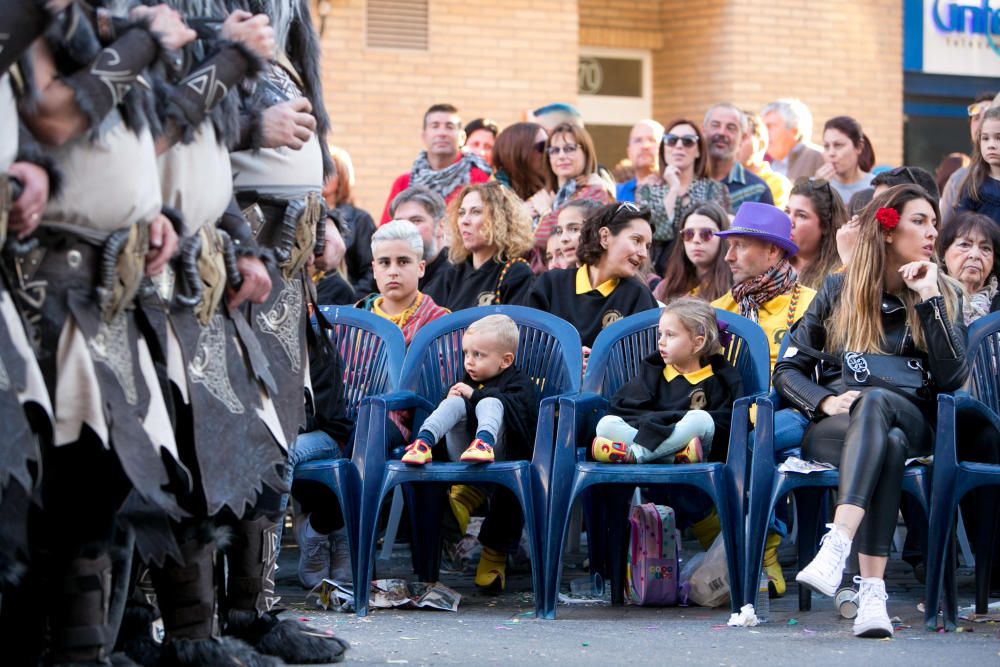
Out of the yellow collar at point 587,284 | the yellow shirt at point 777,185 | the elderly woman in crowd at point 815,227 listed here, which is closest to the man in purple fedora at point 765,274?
the elderly woman in crowd at point 815,227

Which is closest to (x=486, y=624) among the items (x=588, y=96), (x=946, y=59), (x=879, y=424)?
(x=879, y=424)

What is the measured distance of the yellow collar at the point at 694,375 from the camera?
5.82 m

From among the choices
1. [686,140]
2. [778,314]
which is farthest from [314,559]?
[686,140]

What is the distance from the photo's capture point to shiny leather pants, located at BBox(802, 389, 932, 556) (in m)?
5.02

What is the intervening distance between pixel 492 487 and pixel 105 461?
9.61 ft

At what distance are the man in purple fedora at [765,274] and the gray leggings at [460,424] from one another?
1.35m

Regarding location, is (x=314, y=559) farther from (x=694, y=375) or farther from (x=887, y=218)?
(x=887, y=218)

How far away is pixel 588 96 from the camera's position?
14.8m

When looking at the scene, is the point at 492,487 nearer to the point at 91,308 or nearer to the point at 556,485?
the point at 556,485

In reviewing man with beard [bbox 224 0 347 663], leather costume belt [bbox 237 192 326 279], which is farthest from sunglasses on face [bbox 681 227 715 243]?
leather costume belt [bbox 237 192 326 279]

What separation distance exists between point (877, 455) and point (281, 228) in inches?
86.2

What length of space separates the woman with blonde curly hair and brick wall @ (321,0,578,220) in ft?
16.6

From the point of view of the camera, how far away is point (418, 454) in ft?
18.0

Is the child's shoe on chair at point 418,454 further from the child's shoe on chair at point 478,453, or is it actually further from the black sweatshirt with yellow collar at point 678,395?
the black sweatshirt with yellow collar at point 678,395
